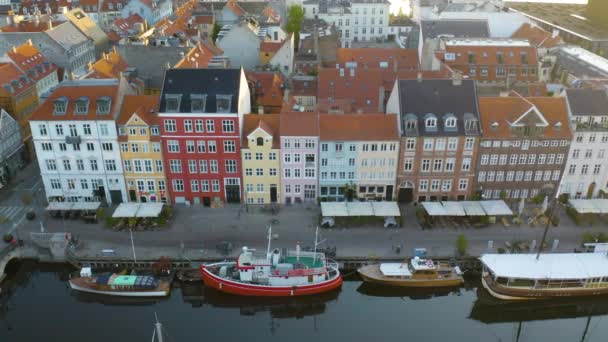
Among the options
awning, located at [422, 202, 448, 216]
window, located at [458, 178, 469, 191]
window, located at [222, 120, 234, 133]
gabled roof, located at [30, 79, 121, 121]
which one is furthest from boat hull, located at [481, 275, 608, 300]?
gabled roof, located at [30, 79, 121, 121]

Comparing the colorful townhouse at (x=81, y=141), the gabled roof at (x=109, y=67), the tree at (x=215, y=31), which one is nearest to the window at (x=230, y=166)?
the colorful townhouse at (x=81, y=141)

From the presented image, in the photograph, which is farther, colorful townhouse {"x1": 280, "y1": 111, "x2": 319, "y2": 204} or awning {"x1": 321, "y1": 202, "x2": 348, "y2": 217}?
colorful townhouse {"x1": 280, "y1": 111, "x2": 319, "y2": 204}

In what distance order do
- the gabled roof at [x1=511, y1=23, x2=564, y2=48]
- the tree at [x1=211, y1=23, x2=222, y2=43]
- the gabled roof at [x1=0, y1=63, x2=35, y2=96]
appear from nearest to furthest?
the gabled roof at [x1=0, y1=63, x2=35, y2=96] < the gabled roof at [x1=511, y1=23, x2=564, y2=48] < the tree at [x1=211, y1=23, x2=222, y2=43]

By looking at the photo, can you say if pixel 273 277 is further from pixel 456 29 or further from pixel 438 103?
pixel 456 29

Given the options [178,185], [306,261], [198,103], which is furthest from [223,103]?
[306,261]

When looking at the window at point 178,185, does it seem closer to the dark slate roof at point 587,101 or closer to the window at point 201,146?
the window at point 201,146

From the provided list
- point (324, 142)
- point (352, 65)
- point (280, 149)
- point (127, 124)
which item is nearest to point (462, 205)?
point (324, 142)

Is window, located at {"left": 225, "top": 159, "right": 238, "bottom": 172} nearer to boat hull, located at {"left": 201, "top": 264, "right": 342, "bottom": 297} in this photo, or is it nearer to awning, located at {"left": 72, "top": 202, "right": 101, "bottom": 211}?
boat hull, located at {"left": 201, "top": 264, "right": 342, "bottom": 297}
